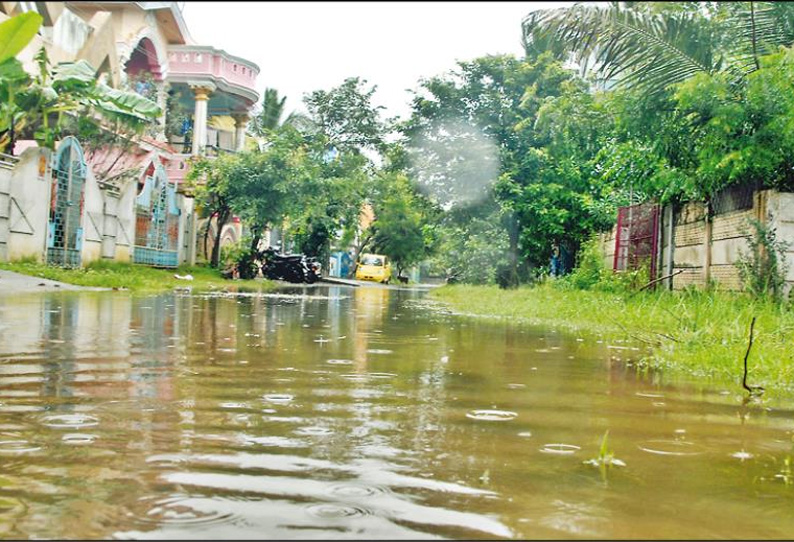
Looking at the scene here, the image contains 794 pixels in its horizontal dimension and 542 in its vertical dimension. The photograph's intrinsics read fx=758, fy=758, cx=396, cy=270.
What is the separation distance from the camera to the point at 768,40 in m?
10.1

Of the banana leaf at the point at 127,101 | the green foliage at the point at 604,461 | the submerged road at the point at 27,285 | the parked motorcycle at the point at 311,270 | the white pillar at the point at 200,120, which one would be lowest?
the green foliage at the point at 604,461

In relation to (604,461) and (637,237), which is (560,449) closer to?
(604,461)

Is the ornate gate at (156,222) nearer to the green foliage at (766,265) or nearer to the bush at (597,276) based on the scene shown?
the bush at (597,276)

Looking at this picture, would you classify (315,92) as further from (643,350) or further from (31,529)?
(31,529)

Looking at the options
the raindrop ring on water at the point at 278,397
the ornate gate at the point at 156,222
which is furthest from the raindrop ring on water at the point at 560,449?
the ornate gate at the point at 156,222

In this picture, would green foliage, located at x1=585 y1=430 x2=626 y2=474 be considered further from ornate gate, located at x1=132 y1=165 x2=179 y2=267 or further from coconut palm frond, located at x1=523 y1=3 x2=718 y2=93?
ornate gate, located at x1=132 y1=165 x2=179 y2=267

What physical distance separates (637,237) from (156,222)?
1562 cm

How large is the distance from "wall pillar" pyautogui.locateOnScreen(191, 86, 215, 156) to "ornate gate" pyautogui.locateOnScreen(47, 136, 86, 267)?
9996 millimetres

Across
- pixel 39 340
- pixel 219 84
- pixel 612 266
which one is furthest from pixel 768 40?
pixel 219 84

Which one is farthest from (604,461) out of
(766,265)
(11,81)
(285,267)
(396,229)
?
(396,229)

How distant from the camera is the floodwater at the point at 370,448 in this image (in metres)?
1.95

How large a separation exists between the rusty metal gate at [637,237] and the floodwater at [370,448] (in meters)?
7.95

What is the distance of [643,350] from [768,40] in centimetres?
580

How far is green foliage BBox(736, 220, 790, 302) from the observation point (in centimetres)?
882
